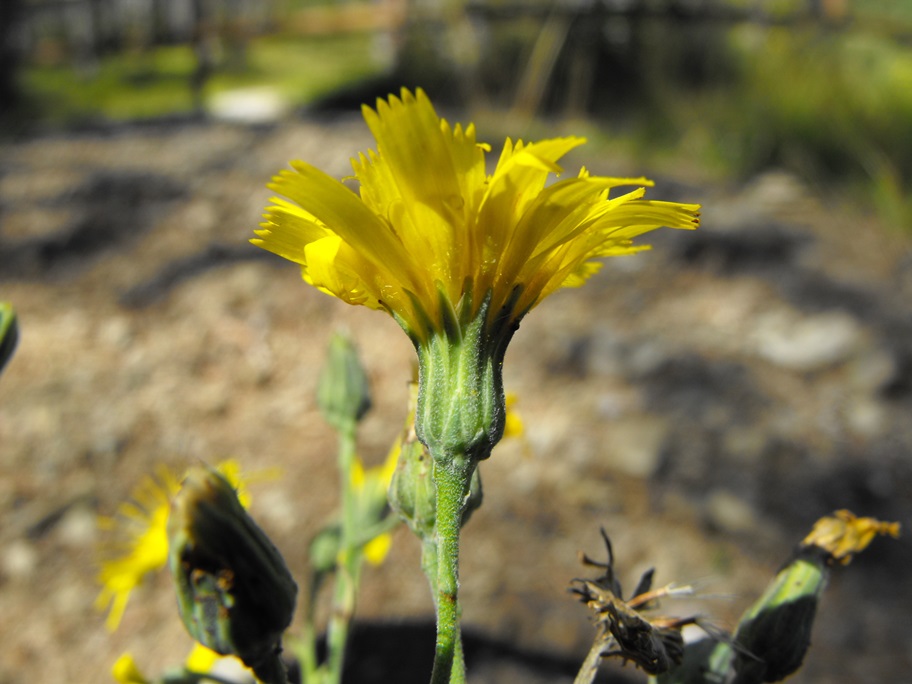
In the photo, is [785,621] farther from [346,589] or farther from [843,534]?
[346,589]

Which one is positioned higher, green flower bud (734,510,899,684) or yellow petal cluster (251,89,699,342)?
yellow petal cluster (251,89,699,342)

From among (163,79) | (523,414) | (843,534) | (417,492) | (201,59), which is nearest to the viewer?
(417,492)

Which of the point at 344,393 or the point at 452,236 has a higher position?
the point at 452,236

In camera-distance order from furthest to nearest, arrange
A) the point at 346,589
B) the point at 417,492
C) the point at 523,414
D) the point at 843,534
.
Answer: the point at 523,414, the point at 346,589, the point at 843,534, the point at 417,492

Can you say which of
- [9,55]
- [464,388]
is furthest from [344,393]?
[9,55]

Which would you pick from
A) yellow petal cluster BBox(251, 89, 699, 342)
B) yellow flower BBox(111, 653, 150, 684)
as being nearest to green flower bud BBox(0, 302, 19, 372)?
yellow flower BBox(111, 653, 150, 684)

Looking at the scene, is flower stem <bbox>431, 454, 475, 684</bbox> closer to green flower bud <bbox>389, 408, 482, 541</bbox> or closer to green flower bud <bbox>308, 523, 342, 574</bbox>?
→ green flower bud <bbox>389, 408, 482, 541</bbox>

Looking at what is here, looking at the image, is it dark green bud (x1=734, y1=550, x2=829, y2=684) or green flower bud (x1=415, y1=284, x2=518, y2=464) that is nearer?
green flower bud (x1=415, y1=284, x2=518, y2=464)

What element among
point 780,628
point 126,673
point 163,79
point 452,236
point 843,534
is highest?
point 163,79
